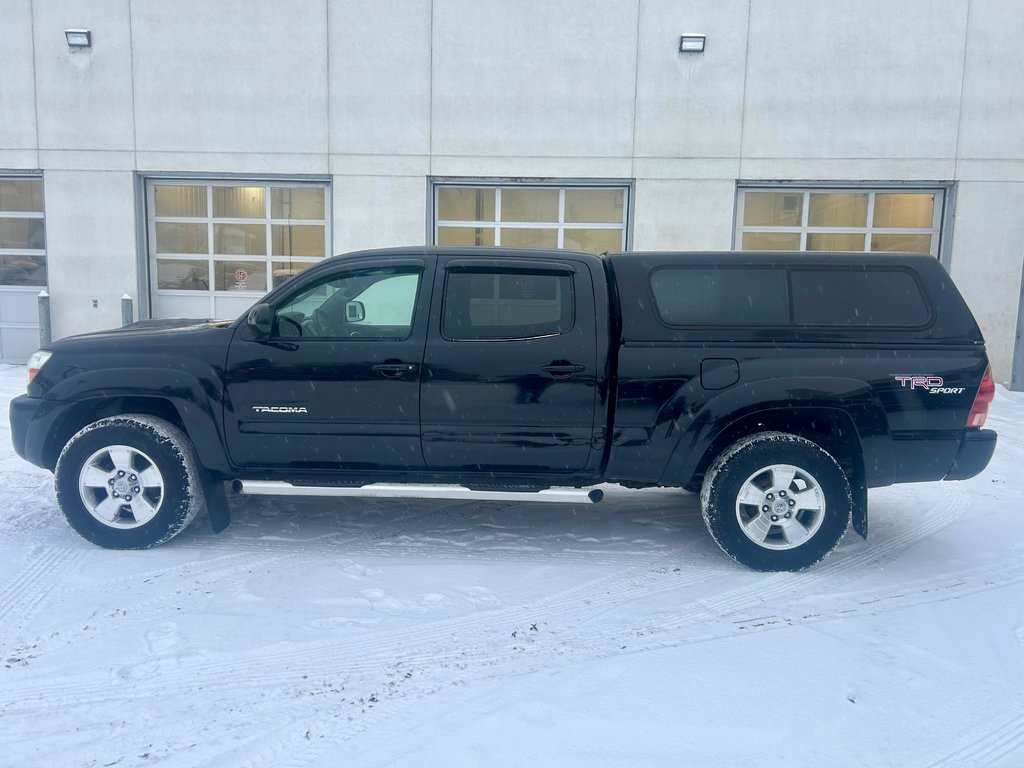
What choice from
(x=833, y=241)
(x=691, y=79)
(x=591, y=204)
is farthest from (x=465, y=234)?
(x=833, y=241)

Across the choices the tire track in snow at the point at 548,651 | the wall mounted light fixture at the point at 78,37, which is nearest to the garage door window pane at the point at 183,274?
the wall mounted light fixture at the point at 78,37

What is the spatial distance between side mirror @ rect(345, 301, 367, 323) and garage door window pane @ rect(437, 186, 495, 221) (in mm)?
7177

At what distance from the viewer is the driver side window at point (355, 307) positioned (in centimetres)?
459

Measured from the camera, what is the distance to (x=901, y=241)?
37.2 feet

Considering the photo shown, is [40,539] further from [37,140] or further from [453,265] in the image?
[37,140]

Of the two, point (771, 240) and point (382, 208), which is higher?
point (382, 208)

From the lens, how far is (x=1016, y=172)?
10.8 m

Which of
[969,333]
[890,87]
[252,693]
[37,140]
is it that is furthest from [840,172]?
[37,140]

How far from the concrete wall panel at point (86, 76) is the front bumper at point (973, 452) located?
1158cm

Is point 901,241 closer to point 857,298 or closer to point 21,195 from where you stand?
point 857,298

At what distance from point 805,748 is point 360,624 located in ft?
6.65

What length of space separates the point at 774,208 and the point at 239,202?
318 inches

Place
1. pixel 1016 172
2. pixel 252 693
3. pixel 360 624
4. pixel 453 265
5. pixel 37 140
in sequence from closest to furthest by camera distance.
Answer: pixel 252 693 → pixel 360 624 → pixel 453 265 → pixel 1016 172 → pixel 37 140

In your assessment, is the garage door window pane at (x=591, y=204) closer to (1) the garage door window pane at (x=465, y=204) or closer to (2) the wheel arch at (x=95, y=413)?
(1) the garage door window pane at (x=465, y=204)
